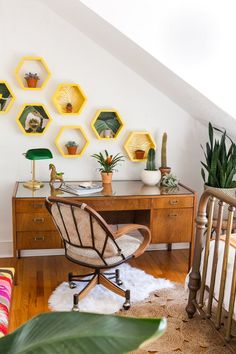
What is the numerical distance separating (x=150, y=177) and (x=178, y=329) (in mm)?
1379

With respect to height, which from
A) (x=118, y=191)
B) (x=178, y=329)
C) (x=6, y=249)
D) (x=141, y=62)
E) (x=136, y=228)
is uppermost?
(x=141, y=62)

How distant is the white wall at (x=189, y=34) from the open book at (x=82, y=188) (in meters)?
1.11

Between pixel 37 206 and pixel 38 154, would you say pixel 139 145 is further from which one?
pixel 37 206

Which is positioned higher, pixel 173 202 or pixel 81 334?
pixel 81 334

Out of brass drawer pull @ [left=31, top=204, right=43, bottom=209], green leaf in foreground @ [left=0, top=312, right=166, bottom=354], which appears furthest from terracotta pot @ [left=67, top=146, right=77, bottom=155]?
green leaf in foreground @ [left=0, top=312, right=166, bottom=354]

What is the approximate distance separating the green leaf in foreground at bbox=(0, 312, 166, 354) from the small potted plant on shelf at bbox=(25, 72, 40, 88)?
10.4 feet

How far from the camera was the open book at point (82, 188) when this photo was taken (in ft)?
11.0

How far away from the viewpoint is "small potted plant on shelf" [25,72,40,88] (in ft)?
11.5

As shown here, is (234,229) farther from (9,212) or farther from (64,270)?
(9,212)

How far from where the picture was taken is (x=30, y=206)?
3.22 m

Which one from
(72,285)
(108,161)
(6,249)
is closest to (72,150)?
(108,161)

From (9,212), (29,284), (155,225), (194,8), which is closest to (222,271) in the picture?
(155,225)

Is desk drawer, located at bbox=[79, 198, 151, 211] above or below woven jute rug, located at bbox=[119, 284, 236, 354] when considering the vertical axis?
above

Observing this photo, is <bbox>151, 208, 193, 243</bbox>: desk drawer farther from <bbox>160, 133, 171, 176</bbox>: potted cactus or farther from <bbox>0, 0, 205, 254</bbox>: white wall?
<bbox>0, 0, 205, 254</bbox>: white wall
